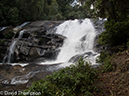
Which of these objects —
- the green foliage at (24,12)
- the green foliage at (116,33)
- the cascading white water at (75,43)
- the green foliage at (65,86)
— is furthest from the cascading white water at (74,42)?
the green foliage at (65,86)

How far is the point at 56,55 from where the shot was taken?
10859mm

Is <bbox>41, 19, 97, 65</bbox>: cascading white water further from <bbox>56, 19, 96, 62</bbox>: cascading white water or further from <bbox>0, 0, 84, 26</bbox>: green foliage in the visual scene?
<bbox>0, 0, 84, 26</bbox>: green foliage

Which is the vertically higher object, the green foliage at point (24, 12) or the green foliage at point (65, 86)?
the green foliage at point (24, 12)

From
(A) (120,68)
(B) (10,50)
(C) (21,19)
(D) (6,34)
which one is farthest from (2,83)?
(C) (21,19)

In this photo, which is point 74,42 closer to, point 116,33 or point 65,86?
point 116,33

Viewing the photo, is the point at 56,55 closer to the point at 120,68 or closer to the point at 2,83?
the point at 2,83

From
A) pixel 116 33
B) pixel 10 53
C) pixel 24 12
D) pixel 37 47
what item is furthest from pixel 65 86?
pixel 24 12

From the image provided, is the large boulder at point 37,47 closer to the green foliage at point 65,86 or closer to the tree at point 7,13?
the green foliage at point 65,86

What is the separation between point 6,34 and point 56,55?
24.5ft

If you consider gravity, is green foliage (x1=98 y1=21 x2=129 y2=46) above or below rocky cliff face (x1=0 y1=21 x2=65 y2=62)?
above

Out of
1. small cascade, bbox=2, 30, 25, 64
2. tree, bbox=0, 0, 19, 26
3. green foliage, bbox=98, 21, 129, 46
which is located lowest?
small cascade, bbox=2, 30, 25, 64

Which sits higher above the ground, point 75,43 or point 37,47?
point 75,43

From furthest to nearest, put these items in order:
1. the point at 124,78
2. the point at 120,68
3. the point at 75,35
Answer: the point at 75,35 < the point at 120,68 < the point at 124,78

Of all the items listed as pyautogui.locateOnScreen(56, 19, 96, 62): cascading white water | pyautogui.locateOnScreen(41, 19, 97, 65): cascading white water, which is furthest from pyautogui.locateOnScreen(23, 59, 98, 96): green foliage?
pyautogui.locateOnScreen(56, 19, 96, 62): cascading white water
